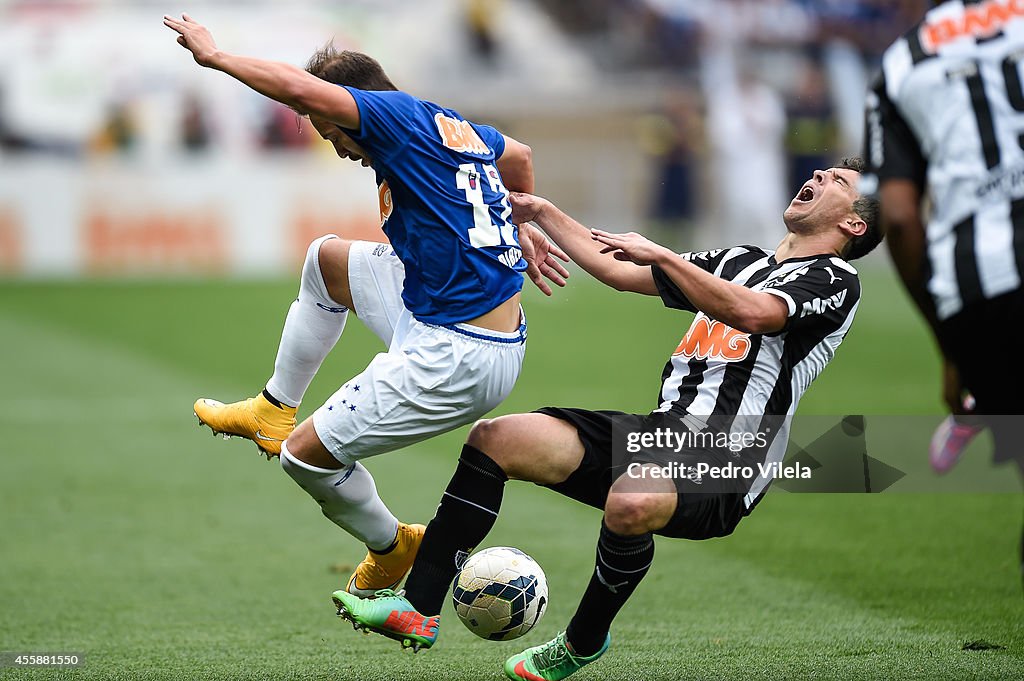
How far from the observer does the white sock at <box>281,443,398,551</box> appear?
470 centimetres

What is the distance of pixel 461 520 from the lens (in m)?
4.55

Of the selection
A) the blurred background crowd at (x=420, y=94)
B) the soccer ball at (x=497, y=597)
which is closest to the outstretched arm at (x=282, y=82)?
the soccer ball at (x=497, y=597)

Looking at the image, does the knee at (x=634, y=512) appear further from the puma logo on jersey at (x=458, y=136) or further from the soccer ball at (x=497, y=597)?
the puma logo on jersey at (x=458, y=136)

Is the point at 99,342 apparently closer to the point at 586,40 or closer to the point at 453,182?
the point at 453,182

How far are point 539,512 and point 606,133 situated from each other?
24.5 m

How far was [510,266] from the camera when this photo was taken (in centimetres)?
466

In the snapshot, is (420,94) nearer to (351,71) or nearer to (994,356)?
(351,71)

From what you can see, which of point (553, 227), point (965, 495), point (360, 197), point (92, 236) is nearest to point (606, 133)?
point (360, 197)

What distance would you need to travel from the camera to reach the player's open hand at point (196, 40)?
13.8 feet

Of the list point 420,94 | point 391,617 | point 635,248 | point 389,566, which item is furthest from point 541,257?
point 420,94

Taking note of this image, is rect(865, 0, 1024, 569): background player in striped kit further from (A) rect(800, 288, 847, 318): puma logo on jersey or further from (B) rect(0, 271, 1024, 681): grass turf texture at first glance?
(B) rect(0, 271, 1024, 681): grass turf texture

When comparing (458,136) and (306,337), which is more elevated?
(458,136)

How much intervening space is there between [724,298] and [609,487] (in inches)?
30.0
